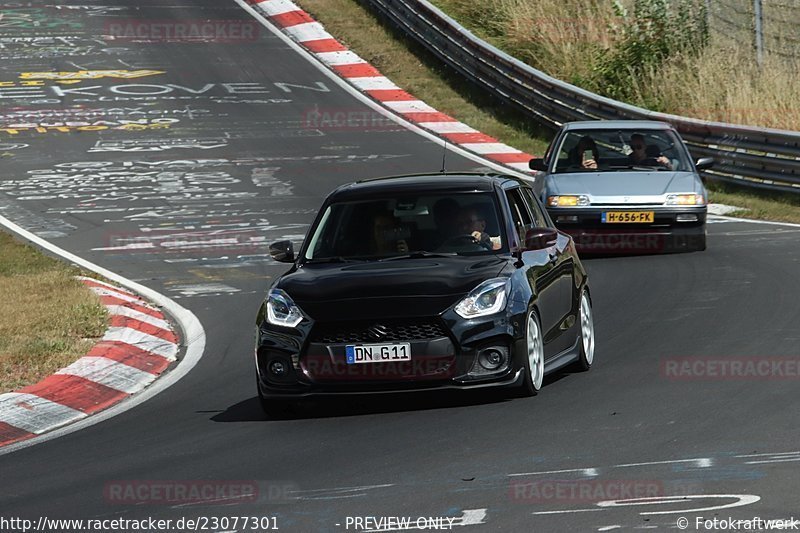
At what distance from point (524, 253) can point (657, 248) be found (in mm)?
7785

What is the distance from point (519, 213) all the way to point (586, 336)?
3.33ft

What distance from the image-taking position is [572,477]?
22.4 feet

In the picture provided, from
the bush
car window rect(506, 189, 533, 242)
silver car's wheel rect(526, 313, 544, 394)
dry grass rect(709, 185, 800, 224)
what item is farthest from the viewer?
the bush

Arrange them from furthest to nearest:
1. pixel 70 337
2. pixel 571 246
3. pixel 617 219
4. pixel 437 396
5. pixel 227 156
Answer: pixel 227 156 → pixel 617 219 → pixel 70 337 → pixel 571 246 → pixel 437 396

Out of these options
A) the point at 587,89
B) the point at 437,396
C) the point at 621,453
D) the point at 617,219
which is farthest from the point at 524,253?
the point at 587,89

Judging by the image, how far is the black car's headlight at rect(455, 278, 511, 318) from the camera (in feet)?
28.9

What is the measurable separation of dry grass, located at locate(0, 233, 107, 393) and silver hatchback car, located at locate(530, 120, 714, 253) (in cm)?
570

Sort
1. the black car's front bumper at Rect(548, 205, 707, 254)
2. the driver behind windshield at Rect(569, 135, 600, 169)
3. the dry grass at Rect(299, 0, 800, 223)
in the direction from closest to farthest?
the black car's front bumper at Rect(548, 205, 707, 254), the driver behind windshield at Rect(569, 135, 600, 169), the dry grass at Rect(299, 0, 800, 223)

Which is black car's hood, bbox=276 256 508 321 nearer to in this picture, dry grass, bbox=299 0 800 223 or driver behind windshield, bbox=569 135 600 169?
driver behind windshield, bbox=569 135 600 169

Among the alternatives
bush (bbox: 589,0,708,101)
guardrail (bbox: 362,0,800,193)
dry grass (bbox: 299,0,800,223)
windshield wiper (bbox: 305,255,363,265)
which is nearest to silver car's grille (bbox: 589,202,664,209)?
guardrail (bbox: 362,0,800,193)

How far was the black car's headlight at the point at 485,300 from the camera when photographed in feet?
28.9

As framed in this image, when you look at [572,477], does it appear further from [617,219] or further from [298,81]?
[298,81]

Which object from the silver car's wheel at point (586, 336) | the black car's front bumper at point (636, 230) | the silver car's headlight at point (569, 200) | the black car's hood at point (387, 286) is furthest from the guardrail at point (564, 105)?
the black car's hood at point (387, 286)

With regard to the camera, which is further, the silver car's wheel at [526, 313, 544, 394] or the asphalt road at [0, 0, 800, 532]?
the silver car's wheel at [526, 313, 544, 394]
